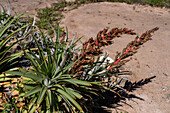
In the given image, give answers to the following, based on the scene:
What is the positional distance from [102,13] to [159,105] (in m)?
5.07

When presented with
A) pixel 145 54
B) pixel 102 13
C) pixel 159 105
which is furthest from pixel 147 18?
pixel 159 105

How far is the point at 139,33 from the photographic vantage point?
557 centimetres

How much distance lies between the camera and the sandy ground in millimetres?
3154

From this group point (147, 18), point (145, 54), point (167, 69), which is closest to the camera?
point (167, 69)

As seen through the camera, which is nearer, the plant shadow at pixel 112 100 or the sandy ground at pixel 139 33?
the plant shadow at pixel 112 100

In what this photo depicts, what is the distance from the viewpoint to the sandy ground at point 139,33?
10.3 ft

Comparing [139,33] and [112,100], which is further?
[139,33]

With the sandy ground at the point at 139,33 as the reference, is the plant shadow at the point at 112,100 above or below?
below

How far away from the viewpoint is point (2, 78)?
206 centimetres

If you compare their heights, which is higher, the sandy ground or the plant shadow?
the sandy ground

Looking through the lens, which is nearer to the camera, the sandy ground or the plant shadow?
the plant shadow

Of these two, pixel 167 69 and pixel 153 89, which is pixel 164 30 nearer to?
pixel 167 69

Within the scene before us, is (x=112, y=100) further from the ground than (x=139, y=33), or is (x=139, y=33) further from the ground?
(x=139, y=33)

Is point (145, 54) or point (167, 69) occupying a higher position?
point (145, 54)
